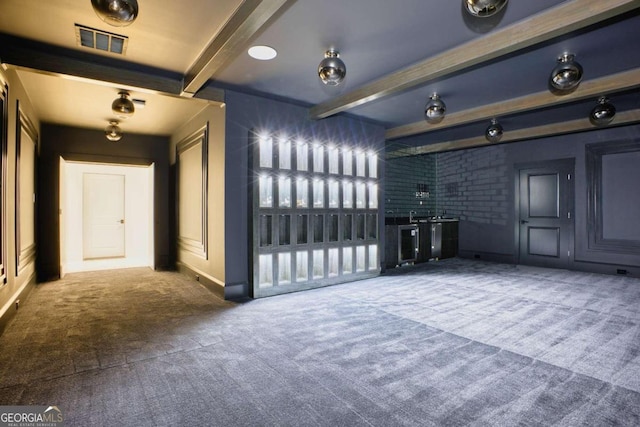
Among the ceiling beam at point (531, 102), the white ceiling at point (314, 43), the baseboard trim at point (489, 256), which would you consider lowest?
the baseboard trim at point (489, 256)

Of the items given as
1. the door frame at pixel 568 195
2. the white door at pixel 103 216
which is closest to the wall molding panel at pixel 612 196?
the door frame at pixel 568 195

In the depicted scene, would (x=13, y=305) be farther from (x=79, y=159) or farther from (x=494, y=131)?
(x=494, y=131)

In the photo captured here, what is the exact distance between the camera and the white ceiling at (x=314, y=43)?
8.26 feet

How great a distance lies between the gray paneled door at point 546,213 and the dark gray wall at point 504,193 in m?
0.13

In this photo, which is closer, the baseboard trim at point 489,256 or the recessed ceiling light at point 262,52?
the recessed ceiling light at point 262,52

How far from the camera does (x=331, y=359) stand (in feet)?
8.01

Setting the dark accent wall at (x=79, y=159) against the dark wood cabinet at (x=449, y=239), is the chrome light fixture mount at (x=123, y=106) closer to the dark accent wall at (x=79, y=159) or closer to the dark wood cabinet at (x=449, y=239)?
the dark accent wall at (x=79, y=159)

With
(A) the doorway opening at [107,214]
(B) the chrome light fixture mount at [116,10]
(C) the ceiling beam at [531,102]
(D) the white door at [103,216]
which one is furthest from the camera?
(D) the white door at [103,216]

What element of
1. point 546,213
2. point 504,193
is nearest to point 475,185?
point 504,193

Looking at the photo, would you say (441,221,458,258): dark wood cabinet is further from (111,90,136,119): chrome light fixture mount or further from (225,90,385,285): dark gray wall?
(111,90,136,119): chrome light fixture mount

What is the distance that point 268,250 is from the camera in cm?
439

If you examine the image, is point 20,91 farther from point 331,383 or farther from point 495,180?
point 495,180

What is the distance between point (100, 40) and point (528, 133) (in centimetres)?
677

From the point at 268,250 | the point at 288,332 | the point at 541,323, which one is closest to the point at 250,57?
the point at 268,250
